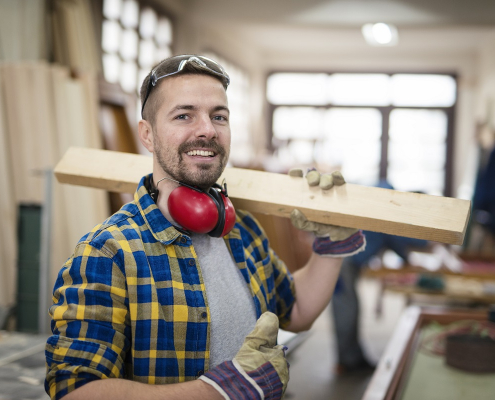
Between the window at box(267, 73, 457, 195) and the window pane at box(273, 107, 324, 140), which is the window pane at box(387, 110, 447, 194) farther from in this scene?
the window pane at box(273, 107, 324, 140)

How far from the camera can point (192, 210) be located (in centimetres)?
137

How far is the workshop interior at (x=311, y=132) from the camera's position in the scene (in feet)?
9.05

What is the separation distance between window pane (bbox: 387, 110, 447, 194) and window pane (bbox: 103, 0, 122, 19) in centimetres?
695

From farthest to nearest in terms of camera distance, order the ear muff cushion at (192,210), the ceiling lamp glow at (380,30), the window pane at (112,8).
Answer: the ceiling lamp glow at (380,30)
the window pane at (112,8)
the ear muff cushion at (192,210)

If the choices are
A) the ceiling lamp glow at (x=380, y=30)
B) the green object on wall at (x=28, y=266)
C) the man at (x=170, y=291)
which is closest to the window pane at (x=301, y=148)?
the ceiling lamp glow at (x=380, y=30)

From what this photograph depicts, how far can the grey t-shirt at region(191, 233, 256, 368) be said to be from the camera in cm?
136

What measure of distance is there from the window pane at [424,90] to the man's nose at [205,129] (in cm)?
1059

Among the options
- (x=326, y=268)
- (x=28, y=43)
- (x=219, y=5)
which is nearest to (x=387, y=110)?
(x=219, y=5)

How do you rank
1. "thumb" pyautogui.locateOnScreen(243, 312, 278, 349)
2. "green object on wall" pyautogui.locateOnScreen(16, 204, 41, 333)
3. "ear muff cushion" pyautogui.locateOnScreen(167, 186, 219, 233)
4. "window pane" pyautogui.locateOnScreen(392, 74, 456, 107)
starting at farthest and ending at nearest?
"window pane" pyautogui.locateOnScreen(392, 74, 456, 107) < "green object on wall" pyautogui.locateOnScreen(16, 204, 41, 333) < "ear muff cushion" pyautogui.locateOnScreen(167, 186, 219, 233) < "thumb" pyautogui.locateOnScreen(243, 312, 278, 349)

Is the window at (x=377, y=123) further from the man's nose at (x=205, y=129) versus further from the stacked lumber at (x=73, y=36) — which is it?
the man's nose at (x=205, y=129)

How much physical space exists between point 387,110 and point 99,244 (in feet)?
35.4

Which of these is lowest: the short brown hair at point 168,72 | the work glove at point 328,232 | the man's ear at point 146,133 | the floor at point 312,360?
the floor at point 312,360

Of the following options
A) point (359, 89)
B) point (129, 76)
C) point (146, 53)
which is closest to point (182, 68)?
point (129, 76)

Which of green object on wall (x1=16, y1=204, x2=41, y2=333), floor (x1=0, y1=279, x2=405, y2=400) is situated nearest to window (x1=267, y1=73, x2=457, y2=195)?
floor (x1=0, y1=279, x2=405, y2=400)
